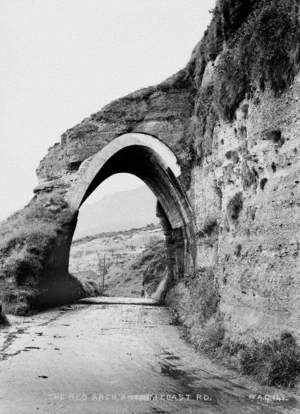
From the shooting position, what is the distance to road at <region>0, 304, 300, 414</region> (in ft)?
15.4

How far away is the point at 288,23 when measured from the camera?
6.96 metres

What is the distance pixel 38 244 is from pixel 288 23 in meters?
9.80

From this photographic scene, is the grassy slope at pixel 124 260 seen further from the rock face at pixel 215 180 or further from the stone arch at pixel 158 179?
the rock face at pixel 215 180

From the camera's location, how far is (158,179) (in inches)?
710

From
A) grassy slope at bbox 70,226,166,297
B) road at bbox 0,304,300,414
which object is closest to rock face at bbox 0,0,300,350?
road at bbox 0,304,300,414

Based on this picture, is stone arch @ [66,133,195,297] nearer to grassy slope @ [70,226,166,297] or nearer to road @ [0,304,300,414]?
road @ [0,304,300,414]

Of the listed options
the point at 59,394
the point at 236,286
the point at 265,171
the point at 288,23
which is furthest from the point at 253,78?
the point at 59,394

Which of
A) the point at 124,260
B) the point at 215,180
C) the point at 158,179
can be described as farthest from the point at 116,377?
the point at 124,260

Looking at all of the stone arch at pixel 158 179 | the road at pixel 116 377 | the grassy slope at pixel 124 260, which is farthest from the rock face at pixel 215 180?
the grassy slope at pixel 124 260

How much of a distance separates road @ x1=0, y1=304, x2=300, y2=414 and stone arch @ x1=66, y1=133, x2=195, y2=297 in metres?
6.52

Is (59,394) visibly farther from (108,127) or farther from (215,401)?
(108,127)

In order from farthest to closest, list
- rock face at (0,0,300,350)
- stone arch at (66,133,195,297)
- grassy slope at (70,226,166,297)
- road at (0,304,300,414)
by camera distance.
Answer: grassy slope at (70,226,166,297)
stone arch at (66,133,195,297)
rock face at (0,0,300,350)
road at (0,304,300,414)

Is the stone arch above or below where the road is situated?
above

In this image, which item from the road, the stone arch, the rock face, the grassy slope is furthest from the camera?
the grassy slope
